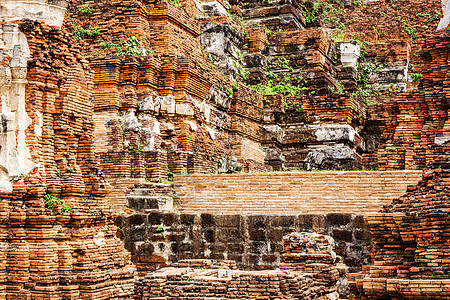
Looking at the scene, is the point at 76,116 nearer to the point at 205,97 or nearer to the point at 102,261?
the point at 102,261

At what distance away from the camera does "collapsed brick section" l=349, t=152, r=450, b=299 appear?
26.2 ft

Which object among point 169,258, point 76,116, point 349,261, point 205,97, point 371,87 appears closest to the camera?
point 76,116

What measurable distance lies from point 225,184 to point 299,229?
232 centimetres

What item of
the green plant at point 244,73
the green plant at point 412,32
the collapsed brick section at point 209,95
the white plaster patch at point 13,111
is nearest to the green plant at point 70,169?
the white plaster patch at point 13,111

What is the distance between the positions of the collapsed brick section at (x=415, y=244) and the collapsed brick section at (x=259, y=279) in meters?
1.60

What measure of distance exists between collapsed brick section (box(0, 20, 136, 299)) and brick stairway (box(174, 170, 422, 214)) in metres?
3.54

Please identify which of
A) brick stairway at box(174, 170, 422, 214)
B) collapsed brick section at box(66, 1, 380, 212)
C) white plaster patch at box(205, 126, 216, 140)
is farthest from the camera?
white plaster patch at box(205, 126, 216, 140)

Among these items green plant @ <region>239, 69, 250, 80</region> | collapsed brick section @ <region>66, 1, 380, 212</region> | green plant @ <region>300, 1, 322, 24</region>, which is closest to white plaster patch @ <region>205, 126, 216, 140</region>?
collapsed brick section @ <region>66, 1, 380, 212</region>

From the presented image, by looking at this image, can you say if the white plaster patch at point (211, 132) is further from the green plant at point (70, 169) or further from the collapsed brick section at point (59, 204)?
the green plant at point (70, 169)

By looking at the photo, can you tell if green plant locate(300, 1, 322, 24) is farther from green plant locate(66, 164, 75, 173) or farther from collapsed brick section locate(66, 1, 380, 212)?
green plant locate(66, 164, 75, 173)

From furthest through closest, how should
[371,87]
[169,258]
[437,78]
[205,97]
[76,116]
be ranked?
[371,87]
[205,97]
[437,78]
[169,258]
[76,116]

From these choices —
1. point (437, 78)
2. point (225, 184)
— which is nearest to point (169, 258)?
point (225, 184)

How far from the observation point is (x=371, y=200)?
1472 cm

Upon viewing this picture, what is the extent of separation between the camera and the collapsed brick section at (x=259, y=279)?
410 inches
